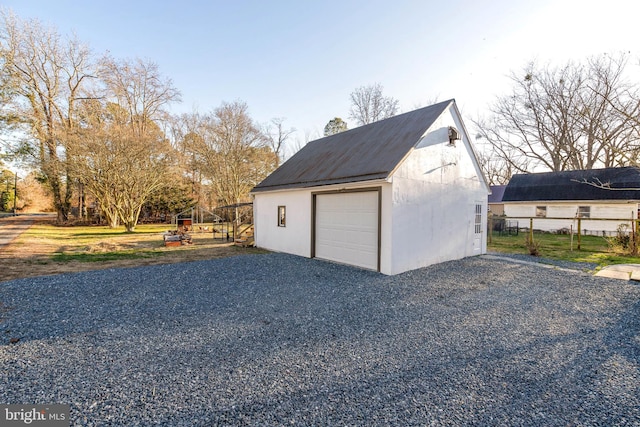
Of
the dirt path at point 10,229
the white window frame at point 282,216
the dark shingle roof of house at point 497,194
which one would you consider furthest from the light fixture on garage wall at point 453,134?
the dark shingle roof of house at point 497,194

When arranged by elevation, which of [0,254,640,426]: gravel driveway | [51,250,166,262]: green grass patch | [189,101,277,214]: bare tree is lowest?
[0,254,640,426]: gravel driveway

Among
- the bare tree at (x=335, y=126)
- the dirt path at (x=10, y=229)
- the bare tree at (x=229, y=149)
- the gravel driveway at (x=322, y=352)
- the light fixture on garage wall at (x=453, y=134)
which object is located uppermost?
the bare tree at (x=335, y=126)

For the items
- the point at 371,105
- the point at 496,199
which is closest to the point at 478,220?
the point at 371,105

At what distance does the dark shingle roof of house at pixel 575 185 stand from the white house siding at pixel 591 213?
1.31 feet

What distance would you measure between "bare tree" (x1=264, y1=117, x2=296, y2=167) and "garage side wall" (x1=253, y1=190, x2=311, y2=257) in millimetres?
17384

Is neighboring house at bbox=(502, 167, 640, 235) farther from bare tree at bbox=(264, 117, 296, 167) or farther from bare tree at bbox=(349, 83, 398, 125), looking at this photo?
bare tree at bbox=(264, 117, 296, 167)

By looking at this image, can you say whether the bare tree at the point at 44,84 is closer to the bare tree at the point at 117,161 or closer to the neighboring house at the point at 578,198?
the bare tree at the point at 117,161

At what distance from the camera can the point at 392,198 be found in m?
7.52

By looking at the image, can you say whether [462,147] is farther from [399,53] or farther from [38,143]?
[38,143]

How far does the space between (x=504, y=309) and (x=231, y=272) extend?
653 cm

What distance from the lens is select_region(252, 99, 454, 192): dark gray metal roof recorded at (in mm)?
8211

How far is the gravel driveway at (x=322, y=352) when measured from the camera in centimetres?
254

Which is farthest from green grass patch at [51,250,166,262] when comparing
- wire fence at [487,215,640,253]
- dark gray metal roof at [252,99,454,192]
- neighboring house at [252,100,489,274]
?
wire fence at [487,215,640,253]

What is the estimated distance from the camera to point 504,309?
17.2 feet
